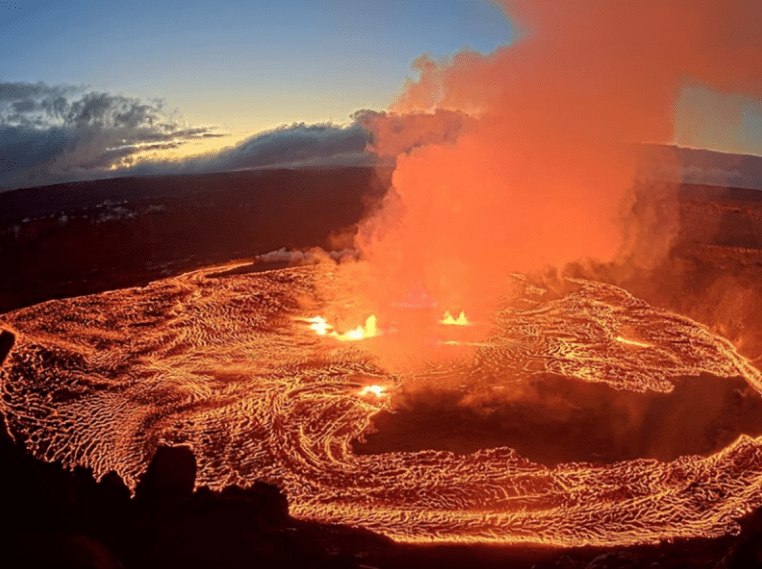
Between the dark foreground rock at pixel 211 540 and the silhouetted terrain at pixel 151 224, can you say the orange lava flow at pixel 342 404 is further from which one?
the silhouetted terrain at pixel 151 224

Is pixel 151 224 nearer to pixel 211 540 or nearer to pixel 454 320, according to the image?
pixel 454 320

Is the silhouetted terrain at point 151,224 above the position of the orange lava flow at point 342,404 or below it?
above

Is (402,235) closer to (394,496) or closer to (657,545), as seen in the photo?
(394,496)

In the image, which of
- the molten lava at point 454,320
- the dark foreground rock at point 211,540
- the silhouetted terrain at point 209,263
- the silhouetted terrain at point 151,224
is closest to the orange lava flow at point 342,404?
the dark foreground rock at point 211,540

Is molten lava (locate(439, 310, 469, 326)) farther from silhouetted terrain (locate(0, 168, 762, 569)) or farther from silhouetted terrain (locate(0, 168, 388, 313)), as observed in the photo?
silhouetted terrain (locate(0, 168, 388, 313))

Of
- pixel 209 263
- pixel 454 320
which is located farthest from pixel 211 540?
pixel 209 263

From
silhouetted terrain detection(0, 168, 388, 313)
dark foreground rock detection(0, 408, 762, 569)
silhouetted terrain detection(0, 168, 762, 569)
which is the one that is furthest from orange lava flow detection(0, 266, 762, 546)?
silhouetted terrain detection(0, 168, 388, 313)

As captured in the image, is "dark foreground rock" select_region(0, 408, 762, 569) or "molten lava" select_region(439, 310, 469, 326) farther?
"molten lava" select_region(439, 310, 469, 326)

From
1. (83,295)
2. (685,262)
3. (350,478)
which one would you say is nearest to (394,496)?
(350,478)
